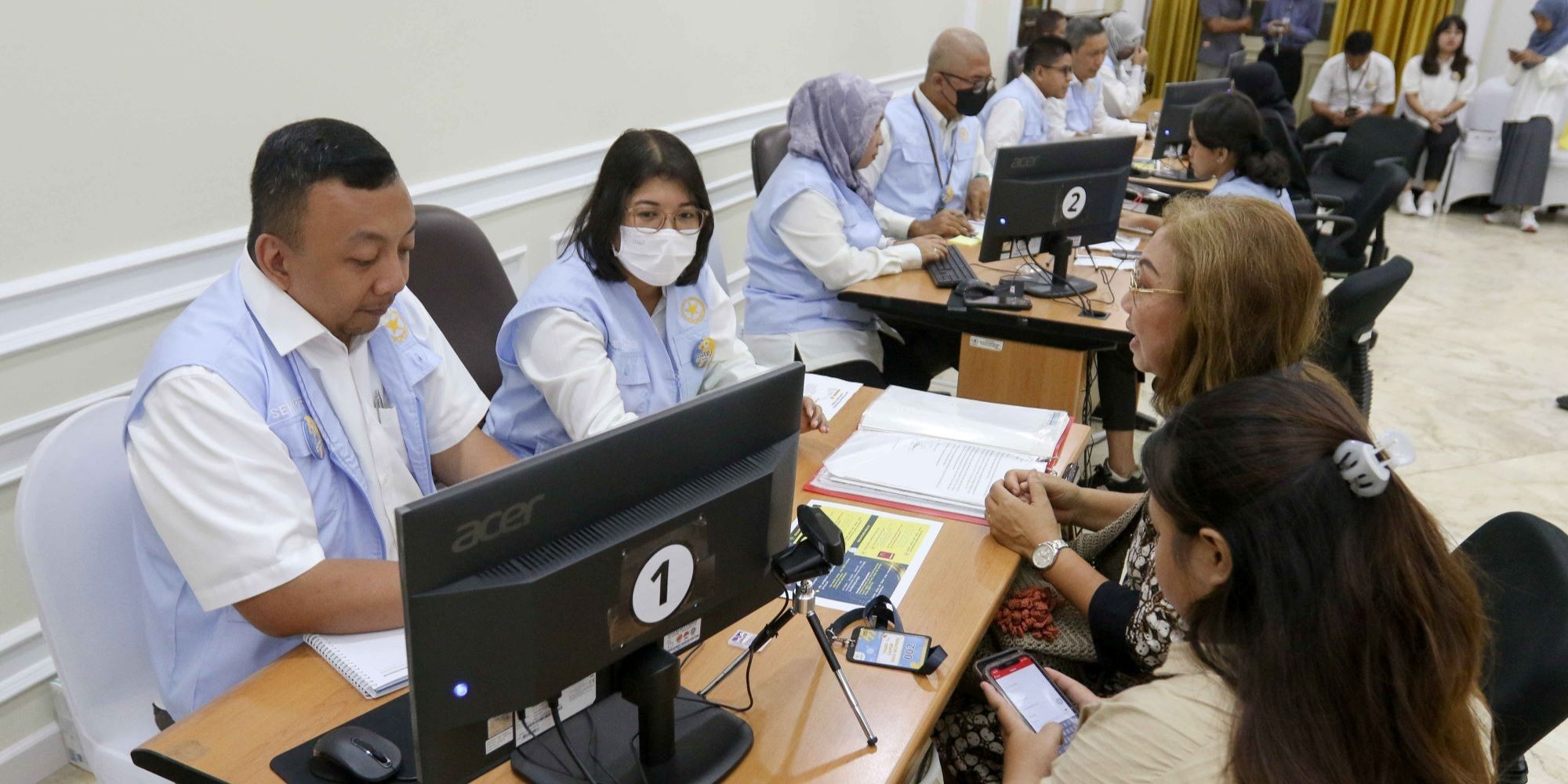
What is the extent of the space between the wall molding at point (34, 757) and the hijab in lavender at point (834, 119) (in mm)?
2233

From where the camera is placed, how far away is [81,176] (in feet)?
6.33

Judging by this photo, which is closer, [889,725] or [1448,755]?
[1448,755]

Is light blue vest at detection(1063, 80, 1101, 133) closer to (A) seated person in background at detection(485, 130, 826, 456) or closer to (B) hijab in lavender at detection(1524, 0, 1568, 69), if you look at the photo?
(B) hijab in lavender at detection(1524, 0, 1568, 69)

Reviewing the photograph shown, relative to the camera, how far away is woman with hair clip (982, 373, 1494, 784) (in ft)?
3.18

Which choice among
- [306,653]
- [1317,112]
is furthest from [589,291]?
[1317,112]

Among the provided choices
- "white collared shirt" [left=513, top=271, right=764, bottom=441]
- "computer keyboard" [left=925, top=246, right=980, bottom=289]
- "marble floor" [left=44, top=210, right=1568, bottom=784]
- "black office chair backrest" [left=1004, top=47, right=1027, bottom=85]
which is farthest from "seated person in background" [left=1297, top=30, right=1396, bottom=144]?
"white collared shirt" [left=513, top=271, right=764, bottom=441]

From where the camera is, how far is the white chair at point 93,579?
136 centimetres

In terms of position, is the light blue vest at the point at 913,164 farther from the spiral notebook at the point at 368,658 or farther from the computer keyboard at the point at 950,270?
the spiral notebook at the point at 368,658

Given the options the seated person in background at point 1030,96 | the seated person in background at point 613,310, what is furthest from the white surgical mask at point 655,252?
the seated person in background at point 1030,96

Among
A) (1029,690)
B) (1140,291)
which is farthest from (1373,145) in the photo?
(1029,690)

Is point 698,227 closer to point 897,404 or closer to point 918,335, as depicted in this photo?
point 897,404

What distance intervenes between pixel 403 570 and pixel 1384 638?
864 millimetres

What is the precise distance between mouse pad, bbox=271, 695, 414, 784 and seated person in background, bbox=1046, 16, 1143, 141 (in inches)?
180

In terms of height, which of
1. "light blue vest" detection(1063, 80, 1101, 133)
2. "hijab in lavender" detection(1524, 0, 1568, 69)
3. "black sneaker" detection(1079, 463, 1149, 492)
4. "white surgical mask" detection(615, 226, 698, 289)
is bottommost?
"black sneaker" detection(1079, 463, 1149, 492)
